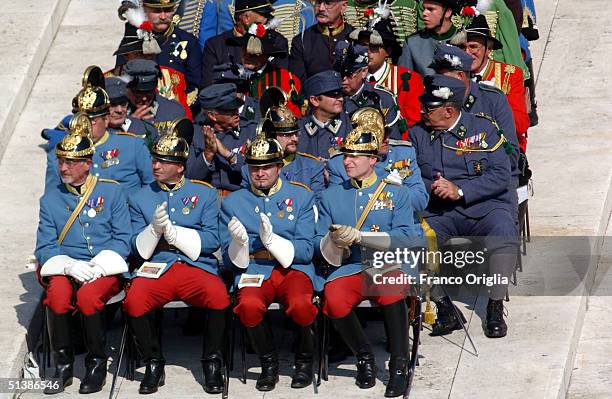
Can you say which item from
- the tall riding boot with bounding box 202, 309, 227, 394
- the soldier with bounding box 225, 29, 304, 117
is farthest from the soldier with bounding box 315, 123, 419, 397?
the soldier with bounding box 225, 29, 304, 117

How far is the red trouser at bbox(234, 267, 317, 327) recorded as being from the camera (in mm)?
12891

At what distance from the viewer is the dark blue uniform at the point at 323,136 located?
14.1 metres

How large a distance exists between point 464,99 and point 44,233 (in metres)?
3.20

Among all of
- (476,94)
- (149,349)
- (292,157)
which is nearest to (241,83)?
(292,157)

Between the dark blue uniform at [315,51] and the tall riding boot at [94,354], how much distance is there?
3.06 metres

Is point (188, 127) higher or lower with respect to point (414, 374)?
higher

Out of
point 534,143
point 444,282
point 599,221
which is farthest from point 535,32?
point 444,282

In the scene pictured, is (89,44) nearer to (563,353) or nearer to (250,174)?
(250,174)

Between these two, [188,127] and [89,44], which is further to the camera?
[89,44]

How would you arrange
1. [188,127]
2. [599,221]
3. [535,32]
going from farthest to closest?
[535,32] → [599,221] → [188,127]

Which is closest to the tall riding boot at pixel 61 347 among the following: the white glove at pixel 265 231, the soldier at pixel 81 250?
the soldier at pixel 81 250

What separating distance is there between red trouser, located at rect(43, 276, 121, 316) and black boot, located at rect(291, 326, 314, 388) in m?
1.28

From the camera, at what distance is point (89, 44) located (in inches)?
708

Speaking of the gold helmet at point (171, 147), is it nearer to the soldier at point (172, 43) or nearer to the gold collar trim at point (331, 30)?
the soldier at point (172, 43)
